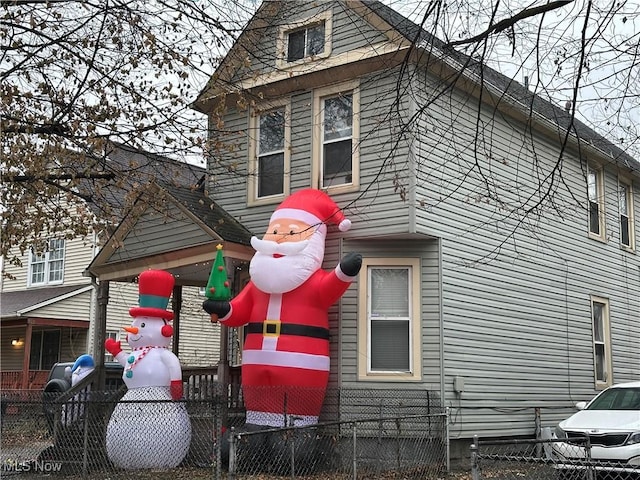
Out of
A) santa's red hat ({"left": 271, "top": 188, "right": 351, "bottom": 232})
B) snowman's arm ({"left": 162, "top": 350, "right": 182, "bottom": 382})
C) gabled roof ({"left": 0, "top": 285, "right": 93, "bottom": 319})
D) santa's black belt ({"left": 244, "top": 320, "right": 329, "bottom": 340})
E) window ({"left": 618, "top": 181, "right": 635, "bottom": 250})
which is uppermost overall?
window ({"left": 618, "top": 181, "right": 635, "bottom": 250})

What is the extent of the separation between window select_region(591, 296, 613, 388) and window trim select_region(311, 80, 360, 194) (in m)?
7.30

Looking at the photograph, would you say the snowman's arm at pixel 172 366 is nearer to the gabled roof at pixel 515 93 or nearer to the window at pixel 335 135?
the window at pixel 335 135

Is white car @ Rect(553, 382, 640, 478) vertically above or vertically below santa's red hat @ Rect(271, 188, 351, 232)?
below

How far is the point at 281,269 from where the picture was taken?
475 inches

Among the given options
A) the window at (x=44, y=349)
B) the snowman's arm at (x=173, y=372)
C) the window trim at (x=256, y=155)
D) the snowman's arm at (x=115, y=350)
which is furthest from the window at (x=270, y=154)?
the window at (x=44, y=349)

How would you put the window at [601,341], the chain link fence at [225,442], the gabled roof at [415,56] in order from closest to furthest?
the gabled roof at [415,56] → the chain link fence at [225,442] → the window at [601,341]

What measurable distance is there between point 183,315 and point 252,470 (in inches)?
681

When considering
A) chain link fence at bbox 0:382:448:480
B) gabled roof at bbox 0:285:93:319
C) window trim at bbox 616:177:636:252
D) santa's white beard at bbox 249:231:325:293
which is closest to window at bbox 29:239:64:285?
gabled roof at bbox 0:285:93:319

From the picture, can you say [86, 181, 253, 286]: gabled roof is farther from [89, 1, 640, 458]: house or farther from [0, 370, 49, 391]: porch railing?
[0, 370, 49, 391]: porch railing

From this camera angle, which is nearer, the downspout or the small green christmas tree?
the small green christmas tree

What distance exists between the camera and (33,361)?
28047 millimetres

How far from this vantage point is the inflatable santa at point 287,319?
11.9 meters

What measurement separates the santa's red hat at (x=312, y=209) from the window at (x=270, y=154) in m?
1.62

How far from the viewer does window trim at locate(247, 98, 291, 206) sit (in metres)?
14.4
